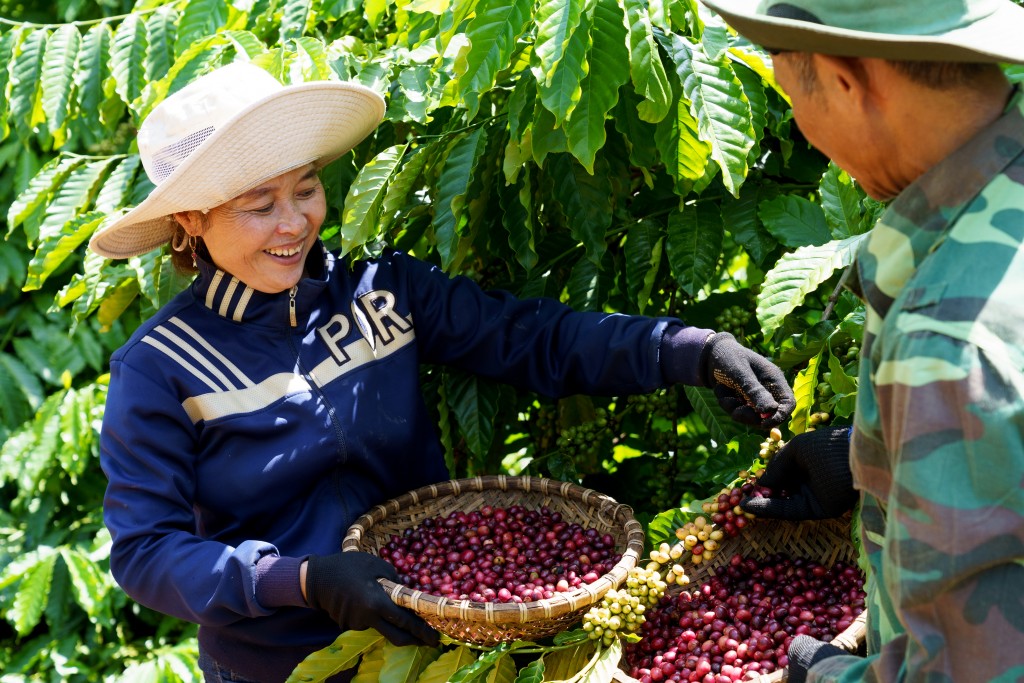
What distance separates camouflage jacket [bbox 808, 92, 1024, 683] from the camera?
1.00 m

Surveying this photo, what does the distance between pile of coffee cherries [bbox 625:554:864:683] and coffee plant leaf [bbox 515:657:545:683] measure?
14 centimetres

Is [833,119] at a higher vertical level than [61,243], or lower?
higher

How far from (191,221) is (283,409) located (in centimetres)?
37

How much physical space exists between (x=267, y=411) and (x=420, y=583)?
40cm

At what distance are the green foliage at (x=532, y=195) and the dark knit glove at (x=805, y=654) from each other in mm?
333

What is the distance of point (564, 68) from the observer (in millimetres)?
1826

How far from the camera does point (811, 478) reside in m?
1.76

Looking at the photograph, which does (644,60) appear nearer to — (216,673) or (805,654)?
(805,654)

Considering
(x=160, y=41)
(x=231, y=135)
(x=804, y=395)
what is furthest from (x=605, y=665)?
(x=160, y=41)

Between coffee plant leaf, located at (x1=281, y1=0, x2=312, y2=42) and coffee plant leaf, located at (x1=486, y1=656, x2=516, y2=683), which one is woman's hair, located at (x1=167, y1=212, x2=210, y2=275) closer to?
coffee plant leaf, located at (x1=281, y1=0, x2=312, y2=42)

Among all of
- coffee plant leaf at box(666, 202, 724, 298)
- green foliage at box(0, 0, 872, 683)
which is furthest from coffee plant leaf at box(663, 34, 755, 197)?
coffee plant leaf at box(666, 202, 724, 298)

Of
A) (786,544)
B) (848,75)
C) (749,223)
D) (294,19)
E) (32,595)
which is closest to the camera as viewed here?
(848,75)

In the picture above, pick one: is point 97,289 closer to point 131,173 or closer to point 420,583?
point 131,173

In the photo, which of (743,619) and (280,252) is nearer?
(743,619)
